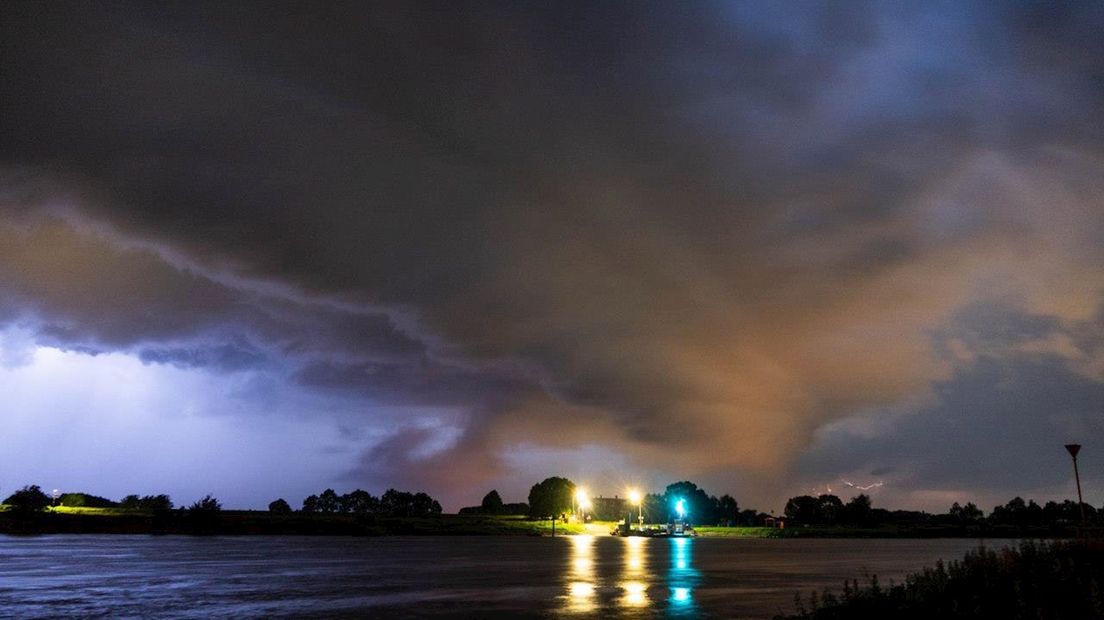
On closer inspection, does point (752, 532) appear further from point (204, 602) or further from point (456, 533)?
point (204, 602)

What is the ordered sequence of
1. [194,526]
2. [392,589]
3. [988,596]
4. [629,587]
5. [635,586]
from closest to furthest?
[988,596] < [392,589] < [629,587] < [635,586] < [194,526]

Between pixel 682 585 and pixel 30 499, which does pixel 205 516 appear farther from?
pixel 682 585

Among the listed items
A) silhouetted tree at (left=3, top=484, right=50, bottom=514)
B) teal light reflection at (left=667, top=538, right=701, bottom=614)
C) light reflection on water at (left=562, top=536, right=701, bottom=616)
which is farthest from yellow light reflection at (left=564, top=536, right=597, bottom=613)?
silhouetted tree at (left=3, top=484, right=50, bottom=514)

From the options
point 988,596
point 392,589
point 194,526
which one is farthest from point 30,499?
point 988,596

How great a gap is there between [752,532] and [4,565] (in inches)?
6475

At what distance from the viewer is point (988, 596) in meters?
19.8

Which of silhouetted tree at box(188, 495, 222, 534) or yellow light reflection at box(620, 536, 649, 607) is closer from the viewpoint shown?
yellow light reflection at box(620, 536, 649, 607)

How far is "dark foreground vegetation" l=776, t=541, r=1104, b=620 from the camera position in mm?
17484

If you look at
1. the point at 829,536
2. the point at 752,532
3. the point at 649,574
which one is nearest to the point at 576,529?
the point at 752,532

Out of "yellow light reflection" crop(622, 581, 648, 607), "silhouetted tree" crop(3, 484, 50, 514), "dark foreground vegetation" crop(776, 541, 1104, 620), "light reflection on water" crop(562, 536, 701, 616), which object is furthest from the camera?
"silhouetted tree" crop(3, 484, 50, 514)

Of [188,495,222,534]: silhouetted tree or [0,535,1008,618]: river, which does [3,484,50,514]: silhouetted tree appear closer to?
[188,495,222,534]: silhouetted tree

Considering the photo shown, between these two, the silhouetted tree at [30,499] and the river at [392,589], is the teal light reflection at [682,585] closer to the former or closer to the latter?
the river at [392,589]

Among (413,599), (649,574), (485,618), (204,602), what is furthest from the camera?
(649,574)

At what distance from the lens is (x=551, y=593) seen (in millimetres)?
30328
